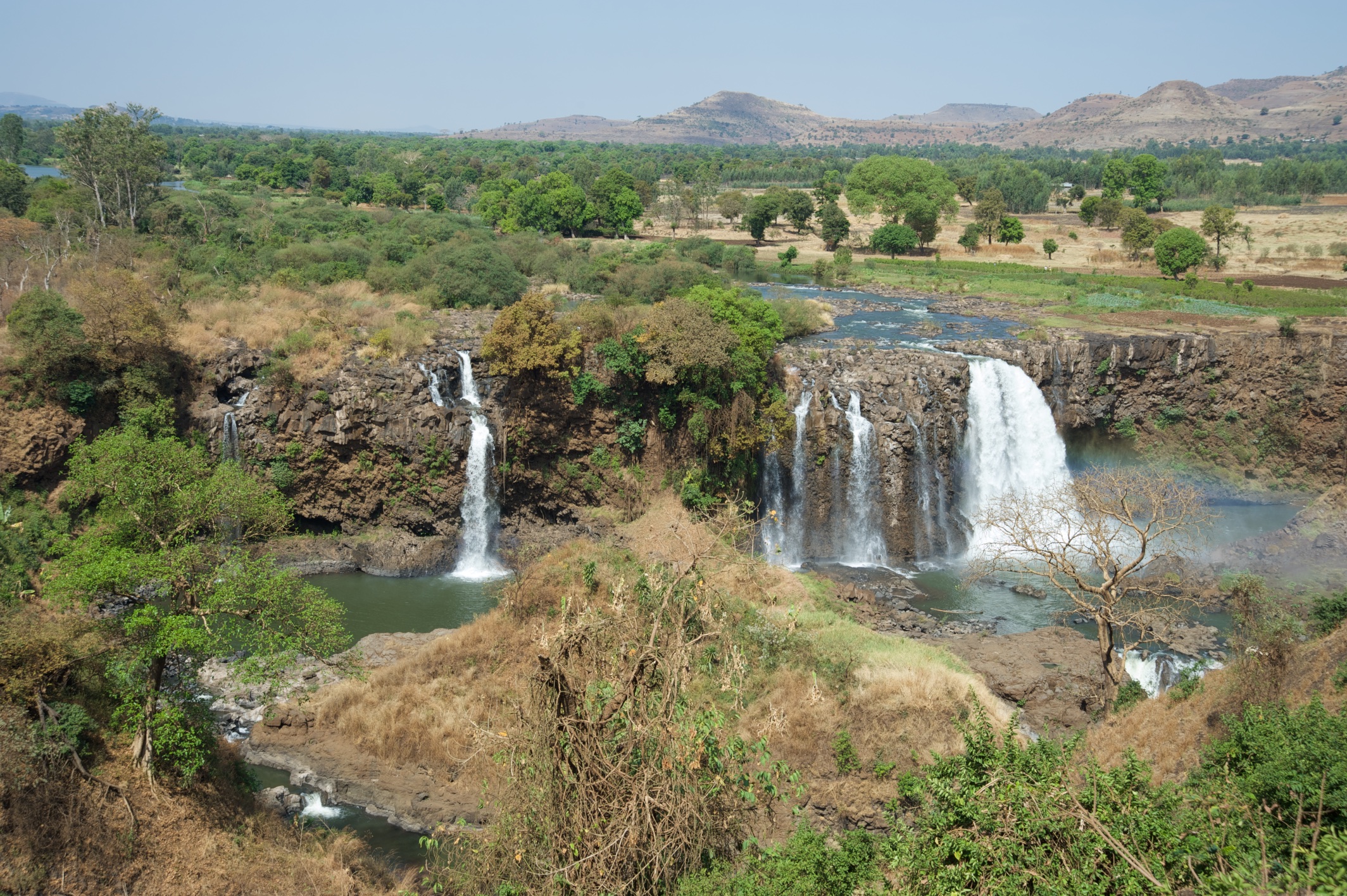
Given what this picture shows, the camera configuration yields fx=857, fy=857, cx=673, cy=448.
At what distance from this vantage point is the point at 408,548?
3080 cm

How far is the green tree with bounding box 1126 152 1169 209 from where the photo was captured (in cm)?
9762

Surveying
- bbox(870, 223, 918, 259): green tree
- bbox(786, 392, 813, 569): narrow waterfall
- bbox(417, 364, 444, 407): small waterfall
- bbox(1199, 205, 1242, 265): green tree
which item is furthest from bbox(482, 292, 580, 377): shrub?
bbox(1199, 205, 1242, 265): green tree

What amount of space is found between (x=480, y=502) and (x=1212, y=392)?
32407 mm

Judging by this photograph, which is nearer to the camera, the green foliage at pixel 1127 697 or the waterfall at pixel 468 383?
the green foliage at pixel 1127 697

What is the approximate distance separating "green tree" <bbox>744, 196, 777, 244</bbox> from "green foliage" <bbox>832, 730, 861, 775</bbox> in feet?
209

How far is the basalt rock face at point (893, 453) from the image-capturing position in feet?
106

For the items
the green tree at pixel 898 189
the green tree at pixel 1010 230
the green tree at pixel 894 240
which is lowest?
the green tree at pixel 894 240

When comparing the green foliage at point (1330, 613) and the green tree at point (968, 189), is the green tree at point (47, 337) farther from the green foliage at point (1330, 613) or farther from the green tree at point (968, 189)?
the green tree at point (968, 189)

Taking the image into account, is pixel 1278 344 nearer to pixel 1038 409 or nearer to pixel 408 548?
pixel 1038 409

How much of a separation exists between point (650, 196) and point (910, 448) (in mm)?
70812

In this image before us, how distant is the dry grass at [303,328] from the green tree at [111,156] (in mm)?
18222

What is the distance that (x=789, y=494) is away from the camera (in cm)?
3309

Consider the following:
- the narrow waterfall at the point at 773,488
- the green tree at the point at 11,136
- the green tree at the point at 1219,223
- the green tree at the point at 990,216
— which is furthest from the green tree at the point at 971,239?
the green tree at the point at 11,136

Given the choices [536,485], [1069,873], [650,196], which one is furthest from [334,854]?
[650,196]
